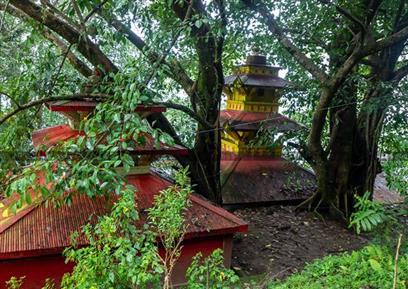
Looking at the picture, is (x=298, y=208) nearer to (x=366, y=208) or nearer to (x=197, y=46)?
(x=197, y=46)

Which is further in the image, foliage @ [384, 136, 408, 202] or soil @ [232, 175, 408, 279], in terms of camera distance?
soil @ [232, 175, 408, 279]

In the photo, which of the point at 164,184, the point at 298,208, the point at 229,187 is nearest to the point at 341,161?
the point at 298,208

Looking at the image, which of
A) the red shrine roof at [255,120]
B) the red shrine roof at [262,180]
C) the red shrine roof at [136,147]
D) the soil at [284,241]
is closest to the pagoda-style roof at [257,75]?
the red shrine roof at [255,120]

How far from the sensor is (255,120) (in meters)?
6.19

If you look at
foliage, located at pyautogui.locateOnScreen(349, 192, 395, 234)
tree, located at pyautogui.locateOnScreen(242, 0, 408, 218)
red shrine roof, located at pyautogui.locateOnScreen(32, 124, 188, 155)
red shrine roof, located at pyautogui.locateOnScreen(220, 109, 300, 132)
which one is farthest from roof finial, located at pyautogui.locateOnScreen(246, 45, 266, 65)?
foliage, located at pyautogui.locateOnScreen(349, 192, 395, 234)

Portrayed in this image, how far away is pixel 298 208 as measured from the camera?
584cm

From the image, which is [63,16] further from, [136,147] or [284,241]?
[284,241]

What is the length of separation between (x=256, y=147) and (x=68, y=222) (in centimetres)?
379

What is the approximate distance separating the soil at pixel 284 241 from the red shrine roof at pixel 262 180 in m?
0.19

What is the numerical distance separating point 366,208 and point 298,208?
3878 millimetres

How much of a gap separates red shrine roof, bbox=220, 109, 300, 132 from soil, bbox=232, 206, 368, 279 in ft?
3.97

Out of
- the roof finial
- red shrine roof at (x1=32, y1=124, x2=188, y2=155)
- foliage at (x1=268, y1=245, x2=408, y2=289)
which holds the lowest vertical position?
foliage at (x1=268, y1=245, x2=408, y2=289)

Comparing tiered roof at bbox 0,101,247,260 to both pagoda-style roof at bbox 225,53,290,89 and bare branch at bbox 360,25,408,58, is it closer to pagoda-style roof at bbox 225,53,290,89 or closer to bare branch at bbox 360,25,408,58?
bare branch at bbox 360,25,408,58

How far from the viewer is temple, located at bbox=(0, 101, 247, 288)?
289 centimetres
